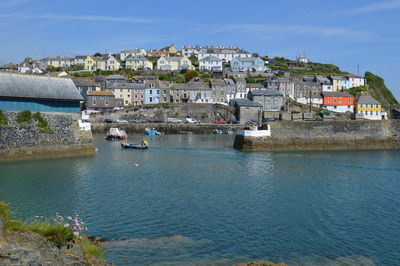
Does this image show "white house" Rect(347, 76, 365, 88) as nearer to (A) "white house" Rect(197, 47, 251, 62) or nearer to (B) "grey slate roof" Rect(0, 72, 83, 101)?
(A) "white house" Rect(197, 47, 251, 62)

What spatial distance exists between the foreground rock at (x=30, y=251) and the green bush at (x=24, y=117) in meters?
25.2

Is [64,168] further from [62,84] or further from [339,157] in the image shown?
[339,157]

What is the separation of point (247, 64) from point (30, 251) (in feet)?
386

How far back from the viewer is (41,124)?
110ft

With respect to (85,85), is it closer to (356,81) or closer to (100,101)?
(100,101)

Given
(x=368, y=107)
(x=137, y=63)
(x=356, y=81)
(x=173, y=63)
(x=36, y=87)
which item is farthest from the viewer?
(x=137, y=63)

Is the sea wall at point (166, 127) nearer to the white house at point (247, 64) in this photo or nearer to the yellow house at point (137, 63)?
the white house at point (247, 64)

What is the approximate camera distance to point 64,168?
2927cm

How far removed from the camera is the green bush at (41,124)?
33.4m

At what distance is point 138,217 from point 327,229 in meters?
7.46

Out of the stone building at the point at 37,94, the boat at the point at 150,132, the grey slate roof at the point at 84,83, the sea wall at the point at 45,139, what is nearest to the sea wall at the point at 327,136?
the sea wall at the point at 45,139

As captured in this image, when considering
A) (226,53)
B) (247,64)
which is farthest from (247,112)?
(226,53)

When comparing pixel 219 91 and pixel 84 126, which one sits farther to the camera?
pixel 219 91

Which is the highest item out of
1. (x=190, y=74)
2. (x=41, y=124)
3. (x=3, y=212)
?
(x=190, y=74)
